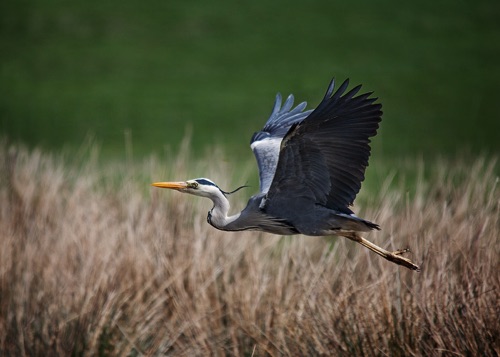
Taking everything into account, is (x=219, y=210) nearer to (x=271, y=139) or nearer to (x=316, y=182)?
(x=316, y=182)

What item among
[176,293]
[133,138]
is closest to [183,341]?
[176,293]

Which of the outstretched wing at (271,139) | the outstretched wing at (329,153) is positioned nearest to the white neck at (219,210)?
the outstretched wing at (329,153)

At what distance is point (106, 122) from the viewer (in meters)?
16.8

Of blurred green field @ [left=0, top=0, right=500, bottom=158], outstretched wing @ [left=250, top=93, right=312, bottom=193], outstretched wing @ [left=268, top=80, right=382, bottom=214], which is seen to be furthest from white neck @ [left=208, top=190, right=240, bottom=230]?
blurred green field @ [left=0, top=0, right=500, bottom=158]

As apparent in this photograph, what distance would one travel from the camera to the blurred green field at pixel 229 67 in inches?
633

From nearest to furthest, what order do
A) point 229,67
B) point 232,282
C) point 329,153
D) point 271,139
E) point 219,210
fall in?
1. point 219,210
2. point 329,153
3. point 271,139
4. point 232,282
5. point 229,67

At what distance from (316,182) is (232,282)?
2027mm

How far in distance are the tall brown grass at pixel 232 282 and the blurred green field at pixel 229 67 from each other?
7.90 metres

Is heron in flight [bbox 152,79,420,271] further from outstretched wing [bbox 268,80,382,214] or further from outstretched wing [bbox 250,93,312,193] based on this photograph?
outstretched wing [bbox 250,93,312,193]

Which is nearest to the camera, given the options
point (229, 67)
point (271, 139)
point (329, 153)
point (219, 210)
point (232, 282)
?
point (219, 210)

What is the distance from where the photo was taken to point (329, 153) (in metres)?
4.01

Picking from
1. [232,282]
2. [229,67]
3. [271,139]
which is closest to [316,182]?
[271,139]

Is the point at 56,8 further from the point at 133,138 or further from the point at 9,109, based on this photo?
the point at 133,138

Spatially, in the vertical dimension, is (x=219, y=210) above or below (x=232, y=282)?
above
